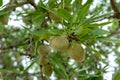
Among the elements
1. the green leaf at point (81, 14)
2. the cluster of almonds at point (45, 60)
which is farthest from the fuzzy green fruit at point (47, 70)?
the green leaf at point (81, 14)

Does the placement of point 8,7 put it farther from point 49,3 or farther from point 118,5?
point 118,5

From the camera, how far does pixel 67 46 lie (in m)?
1.22

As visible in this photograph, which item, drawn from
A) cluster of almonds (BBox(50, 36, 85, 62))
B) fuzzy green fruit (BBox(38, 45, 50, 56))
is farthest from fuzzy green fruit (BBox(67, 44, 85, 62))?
fuzzy green fruit (BBox(38, 45, 50, 56))

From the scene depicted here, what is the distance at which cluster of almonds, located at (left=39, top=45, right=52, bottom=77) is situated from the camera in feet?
4.65

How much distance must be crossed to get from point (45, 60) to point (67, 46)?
249 millimetres

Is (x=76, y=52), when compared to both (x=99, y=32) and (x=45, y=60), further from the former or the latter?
(x=45, y=60)

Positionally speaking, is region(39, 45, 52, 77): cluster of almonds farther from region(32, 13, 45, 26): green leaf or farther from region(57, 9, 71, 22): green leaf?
region(57, 9, 71, 22): green leaf

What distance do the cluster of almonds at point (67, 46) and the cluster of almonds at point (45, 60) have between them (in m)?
0.19

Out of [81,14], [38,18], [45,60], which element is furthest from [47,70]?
[81,14]

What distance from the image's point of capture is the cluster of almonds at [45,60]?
1.42 m

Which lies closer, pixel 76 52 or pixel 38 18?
pixel 76 52

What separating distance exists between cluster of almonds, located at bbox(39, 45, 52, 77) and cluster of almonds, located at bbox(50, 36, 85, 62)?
19cm

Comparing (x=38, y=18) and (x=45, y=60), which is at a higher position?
(x=38, y=18)

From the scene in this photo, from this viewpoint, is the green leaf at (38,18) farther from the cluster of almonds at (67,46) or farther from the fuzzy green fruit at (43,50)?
the cluster of almonds at (67,46)
